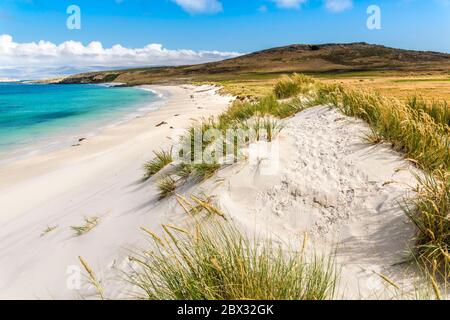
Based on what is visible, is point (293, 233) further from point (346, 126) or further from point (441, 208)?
point (346, 126)

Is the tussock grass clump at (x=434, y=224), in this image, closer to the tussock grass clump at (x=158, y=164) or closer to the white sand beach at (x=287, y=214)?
the white sand beach at (x=287, y=214)

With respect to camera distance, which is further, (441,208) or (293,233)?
(293,233)

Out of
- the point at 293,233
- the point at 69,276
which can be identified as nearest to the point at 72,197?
the point at 69,276

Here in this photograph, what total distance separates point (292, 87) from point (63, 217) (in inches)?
365

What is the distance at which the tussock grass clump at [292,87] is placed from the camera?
479 inches

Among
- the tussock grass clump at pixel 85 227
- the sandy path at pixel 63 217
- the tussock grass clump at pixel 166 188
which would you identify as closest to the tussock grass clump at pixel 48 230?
the sandy path at pixel 63 217

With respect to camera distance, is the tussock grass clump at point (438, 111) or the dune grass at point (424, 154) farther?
the tussock grass clump at point (438, 111)

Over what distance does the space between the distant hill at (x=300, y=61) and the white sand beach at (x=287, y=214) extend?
403 ft

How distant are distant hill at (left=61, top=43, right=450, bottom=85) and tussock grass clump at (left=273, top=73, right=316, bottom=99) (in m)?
115

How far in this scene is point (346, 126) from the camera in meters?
5.45

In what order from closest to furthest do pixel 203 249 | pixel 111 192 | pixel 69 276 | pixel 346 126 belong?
pixel 203 249
pixel 69 276
pixel 346 126
pixel 111 192

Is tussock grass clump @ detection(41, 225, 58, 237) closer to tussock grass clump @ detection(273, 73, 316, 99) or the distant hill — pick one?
tussock grass clump @ detection(273, 73, 316, 99)

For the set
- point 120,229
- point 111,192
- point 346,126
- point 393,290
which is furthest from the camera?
point 111,192

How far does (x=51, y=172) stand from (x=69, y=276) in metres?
7.66
